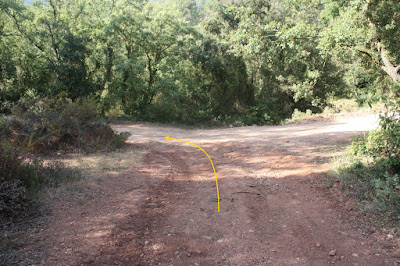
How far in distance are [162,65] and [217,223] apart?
14.5m

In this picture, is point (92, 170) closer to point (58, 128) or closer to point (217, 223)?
point (58, 128)

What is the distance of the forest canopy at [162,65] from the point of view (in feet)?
51.7

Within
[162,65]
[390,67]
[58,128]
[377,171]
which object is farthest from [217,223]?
[162,65]

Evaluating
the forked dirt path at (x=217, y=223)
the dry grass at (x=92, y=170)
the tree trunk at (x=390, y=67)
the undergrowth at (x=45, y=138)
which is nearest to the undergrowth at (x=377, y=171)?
the forked dirt path at (x=217, y=223)

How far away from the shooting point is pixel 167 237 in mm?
4023

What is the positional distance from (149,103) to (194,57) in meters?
4.18

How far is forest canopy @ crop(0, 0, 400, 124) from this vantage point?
51.7 feet

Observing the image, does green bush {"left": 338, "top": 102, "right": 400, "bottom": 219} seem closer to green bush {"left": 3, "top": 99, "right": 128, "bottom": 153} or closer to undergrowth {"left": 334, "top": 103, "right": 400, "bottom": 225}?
undergrowth {"left": 334, "top": 103, "right": 400, "bottom": 225}

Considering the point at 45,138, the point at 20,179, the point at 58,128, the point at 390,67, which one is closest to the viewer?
the point at 20,179

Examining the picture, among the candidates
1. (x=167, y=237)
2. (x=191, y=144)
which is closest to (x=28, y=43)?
(x=191, y=144)

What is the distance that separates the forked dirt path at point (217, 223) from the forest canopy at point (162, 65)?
9912 mm

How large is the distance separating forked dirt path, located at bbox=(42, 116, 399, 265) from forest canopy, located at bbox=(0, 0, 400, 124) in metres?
9.91

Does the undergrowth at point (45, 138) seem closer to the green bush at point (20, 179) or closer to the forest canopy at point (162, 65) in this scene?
the green bush at point (20, 179)

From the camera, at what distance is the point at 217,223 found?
443 cm
